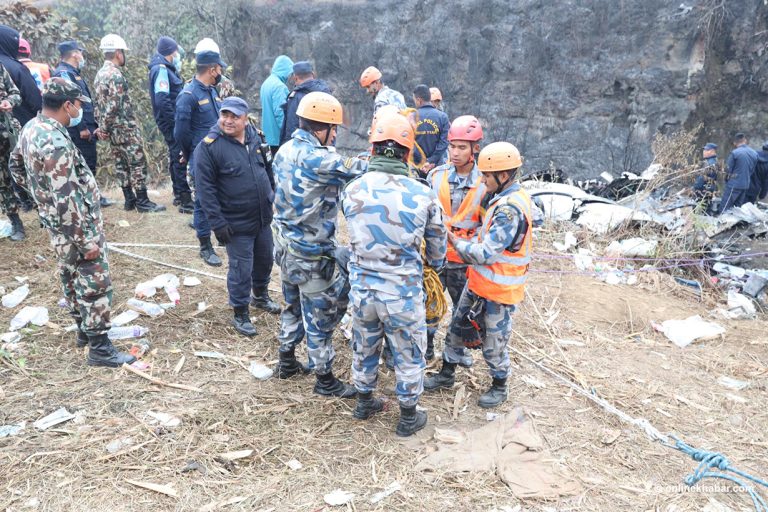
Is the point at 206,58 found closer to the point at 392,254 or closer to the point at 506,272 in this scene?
the point at 392,254

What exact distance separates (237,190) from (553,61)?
1347 centimetres

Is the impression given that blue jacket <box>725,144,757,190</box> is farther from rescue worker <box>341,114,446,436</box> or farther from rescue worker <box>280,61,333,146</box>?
rescue worker <box>341,114,446,436</box>

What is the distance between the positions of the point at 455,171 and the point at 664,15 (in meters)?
13.5

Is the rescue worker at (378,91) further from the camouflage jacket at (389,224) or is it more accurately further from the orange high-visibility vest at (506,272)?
the camouflage jacket at (389,224)

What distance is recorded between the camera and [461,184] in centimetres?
418

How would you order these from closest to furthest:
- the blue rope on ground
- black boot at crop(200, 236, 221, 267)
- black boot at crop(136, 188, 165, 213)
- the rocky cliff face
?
the blue rope on ground → black boot at crop(200, 236, 221, 267) → black boot at crop(136, 188, 165, 213) → the rocky cliff face

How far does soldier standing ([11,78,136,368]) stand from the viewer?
12.6 ft

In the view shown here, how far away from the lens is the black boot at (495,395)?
4.15 metres

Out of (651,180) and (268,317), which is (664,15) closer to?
(651,180)

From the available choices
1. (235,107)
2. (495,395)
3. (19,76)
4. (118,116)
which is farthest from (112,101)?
(495,395)

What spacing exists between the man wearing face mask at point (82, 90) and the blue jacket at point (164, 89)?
80 centimetres

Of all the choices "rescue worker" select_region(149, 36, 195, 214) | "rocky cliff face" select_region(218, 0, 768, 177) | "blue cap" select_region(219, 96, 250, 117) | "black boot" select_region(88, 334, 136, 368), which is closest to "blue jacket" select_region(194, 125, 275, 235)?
"blue cap" select_region(219, 96, 250, 117)

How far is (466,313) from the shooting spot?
4055 mm

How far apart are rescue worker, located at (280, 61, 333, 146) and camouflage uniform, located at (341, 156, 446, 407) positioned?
370 cm
